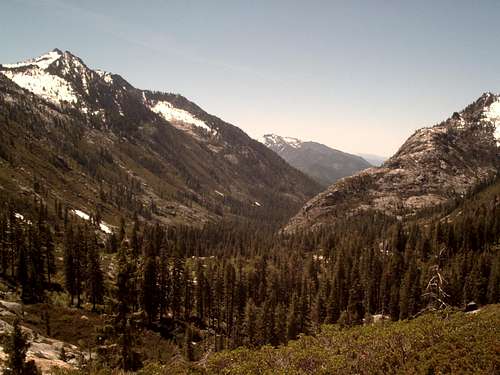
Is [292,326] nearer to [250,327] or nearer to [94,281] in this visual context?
[250,327]

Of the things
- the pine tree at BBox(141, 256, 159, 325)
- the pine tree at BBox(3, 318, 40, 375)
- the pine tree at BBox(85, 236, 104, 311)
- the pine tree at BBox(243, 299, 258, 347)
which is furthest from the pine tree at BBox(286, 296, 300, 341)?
the pine tree at BBox(3, 318, 40, 375)

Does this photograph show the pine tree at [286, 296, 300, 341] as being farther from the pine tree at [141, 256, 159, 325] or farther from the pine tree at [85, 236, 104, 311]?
the pine tree at [85, 236, 104, 311]

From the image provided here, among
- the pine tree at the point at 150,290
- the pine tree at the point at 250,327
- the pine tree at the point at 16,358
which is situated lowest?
the pine tree at the point at 250,327

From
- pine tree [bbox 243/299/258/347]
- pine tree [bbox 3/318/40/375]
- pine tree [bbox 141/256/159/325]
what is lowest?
pine tree [bbox 243/299/258/347]

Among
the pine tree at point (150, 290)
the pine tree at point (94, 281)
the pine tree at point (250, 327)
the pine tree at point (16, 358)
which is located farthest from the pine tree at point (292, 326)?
the pine tree at point (16, 358)

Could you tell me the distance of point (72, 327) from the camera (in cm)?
7319

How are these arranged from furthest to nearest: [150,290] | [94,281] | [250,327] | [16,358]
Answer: [150,290] < [94,281] < [250,327] < [16,358]

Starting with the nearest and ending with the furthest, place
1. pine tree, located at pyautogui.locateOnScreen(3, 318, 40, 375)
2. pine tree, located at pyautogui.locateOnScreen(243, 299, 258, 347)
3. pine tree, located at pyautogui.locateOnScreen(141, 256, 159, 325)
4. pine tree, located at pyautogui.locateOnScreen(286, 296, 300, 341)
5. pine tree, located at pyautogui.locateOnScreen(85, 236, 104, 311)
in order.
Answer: pine tree, located at pyautogui.locateOnScreen(3, 318, 40, 375)
pine tree, located at pyautogui.locateOnScreen(286, 296, 300, 341)
pine tree, located at pyautogui.locateOnScreen(243, 299, 258, 347)
pine tree, located at pyautogui.locateOnScreen(85, 236, 104, 311)
pine tree, located at pyautogui.locateOnScreen(141, 256, 159, 325)

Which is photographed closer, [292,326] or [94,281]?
[292,326]

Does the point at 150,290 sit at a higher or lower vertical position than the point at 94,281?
lower

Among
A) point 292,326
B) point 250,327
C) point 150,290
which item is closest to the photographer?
point 292,326

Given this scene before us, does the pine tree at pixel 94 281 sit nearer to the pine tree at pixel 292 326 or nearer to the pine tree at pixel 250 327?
the pine tree at pixel 250 327

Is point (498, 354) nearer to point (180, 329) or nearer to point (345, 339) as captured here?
point (345, 339)

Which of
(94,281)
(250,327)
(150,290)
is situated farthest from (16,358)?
(150,290)
